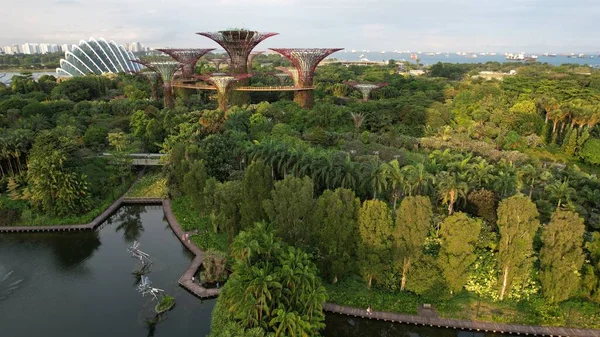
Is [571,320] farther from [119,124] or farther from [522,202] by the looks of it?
[119,124]

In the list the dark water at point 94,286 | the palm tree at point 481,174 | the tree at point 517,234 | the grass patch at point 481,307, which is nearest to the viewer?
the tree at point 517,234

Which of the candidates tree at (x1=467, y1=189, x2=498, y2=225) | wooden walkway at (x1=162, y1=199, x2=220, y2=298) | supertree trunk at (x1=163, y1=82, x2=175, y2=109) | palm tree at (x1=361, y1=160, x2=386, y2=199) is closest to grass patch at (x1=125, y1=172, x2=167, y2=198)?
wooden walkway at (x1=162, y1=199, x2=220, y2=298)

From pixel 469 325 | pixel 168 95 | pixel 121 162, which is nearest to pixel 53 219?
pixel 121 162

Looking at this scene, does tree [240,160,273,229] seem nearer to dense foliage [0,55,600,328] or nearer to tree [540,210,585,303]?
dense foliage [0,55,600,328]

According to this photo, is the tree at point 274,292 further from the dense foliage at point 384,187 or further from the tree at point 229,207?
the tree at point 229,207

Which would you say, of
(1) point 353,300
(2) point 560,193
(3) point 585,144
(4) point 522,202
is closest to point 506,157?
(2) point 560,193

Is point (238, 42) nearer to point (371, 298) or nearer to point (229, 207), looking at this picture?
point (229, 207)

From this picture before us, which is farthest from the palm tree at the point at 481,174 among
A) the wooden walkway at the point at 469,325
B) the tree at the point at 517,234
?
the wooden walkway at the point at 469,325
